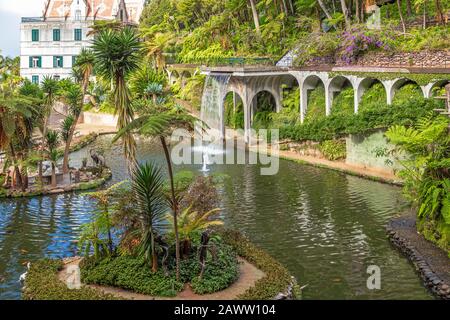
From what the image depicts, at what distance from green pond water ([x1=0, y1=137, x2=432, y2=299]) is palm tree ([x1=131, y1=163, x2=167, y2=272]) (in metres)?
3.67

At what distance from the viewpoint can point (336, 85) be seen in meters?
41.1

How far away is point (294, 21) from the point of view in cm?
5219

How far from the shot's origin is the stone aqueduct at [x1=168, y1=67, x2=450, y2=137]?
37938mm

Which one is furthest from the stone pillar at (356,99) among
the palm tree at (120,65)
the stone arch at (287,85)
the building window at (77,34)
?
the building window at (77,34)

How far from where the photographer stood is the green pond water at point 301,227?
17297 millimetres

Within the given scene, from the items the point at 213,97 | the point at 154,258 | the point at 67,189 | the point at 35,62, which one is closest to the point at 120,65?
the point at 154,258

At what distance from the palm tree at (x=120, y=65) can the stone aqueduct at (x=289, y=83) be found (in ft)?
67.7

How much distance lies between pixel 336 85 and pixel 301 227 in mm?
20242

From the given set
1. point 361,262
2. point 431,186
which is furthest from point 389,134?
point 361,262

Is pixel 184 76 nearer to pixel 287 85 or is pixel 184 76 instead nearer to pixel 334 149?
pixel 287 85

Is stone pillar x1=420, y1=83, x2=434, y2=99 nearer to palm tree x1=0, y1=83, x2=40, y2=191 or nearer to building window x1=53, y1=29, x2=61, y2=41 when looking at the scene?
palm tree x1=0, y1=83, x2=40, y2=191

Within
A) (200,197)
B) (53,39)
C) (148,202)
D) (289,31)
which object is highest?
(53,39)

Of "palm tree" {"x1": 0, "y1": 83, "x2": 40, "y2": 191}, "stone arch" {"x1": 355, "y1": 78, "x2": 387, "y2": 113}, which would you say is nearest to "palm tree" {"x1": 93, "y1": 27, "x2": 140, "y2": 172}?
"palm tree" {"x1": 0, "y1": 83, "x2": 40, "y2": 191}
